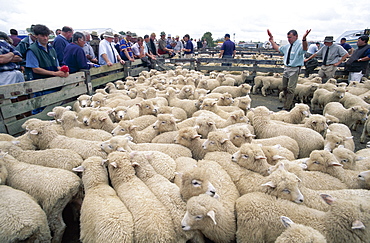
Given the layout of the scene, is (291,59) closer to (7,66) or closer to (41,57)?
(41,57)

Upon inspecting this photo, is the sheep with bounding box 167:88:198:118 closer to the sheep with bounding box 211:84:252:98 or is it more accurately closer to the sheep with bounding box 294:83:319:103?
the sheep with bounding box 211:84:252:98

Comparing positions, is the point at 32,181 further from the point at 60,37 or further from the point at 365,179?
the point at 60,37

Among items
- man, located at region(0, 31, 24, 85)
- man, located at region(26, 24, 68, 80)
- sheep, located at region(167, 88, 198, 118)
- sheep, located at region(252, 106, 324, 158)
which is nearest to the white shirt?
man, located at region(26, 24, 68, 80)

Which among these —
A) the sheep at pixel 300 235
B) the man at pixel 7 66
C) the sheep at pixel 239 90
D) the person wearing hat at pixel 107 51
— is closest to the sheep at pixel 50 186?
the sheep at pixel 300 235

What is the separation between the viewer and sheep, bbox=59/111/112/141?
13.2 feet

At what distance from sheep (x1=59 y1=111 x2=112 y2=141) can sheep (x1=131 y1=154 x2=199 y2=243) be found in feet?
4.49

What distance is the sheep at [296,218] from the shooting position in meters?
1.98

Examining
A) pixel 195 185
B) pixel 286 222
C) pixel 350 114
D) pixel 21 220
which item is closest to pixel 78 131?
pixel 21 220

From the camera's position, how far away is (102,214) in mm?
2221

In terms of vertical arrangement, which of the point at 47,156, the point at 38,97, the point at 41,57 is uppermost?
the point at 41,57

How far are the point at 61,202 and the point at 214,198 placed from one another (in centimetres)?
198

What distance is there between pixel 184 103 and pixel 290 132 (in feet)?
10.7

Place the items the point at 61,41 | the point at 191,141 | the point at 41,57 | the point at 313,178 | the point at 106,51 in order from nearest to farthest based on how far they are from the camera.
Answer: the point at 313,178
the point at 191,141
the point at 41,57
the point at 61,41
the point at 106,51

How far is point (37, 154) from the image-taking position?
3.29 metres
